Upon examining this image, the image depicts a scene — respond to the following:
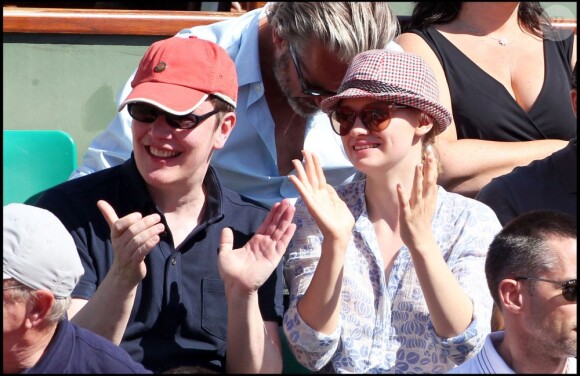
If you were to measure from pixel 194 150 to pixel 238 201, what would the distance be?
213 mm

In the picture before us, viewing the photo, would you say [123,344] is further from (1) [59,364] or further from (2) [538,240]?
(2) [538,240]

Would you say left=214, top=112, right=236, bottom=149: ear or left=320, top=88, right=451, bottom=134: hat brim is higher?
left=320, top=88, right=451, bottom=134: hat brim

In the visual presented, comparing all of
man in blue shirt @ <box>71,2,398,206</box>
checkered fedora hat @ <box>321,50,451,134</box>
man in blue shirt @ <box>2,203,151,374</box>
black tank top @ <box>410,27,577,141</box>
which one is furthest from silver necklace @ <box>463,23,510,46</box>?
man in blue shirt @ <box>2,203,151,374</box>

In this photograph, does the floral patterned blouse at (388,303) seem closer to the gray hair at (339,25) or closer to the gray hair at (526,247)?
the gray hair at (526,247)

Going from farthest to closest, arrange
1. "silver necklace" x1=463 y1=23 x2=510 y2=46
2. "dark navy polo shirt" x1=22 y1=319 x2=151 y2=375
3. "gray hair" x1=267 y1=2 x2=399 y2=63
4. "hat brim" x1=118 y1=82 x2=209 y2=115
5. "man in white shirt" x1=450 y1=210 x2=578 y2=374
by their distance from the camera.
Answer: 1. "silver necklace" x1=463 y1=23 x2=510 y2=46
2. "gray hair" x1=267 y1=2 x2=399 y2=63
3. "hat brim" x1=118 y1=82 x2=209 y2=115
4. "man in white shirt" x1=450 y1=210 x2=578 y2=374
5. "dark navy polo shirt" x1=22 y1=319 x2=151 y2=375

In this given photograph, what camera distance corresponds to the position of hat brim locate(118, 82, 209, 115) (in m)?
2.46

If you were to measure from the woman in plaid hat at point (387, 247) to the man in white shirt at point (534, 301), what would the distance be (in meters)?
0.11

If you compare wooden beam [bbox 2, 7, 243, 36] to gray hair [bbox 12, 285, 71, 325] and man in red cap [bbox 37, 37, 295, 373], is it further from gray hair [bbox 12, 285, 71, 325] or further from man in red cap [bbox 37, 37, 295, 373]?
gray hair [bbox 12, 285, 71, 325]

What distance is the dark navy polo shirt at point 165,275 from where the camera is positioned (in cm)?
242

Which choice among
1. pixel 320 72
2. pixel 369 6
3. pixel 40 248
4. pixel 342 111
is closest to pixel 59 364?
pixel 40 248

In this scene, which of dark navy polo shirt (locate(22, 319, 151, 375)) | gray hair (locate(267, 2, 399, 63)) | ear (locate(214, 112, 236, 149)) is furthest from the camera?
gray hair (locate(267, 2, 399, 63))

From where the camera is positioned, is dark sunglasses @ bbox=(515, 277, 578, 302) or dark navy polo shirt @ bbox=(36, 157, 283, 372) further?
dark navy polo shirt @ bbox=(36, 157, 283, 372)

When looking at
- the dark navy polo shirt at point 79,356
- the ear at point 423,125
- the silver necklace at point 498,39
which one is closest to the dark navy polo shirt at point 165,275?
the dark navy polo shirt at point 79,356

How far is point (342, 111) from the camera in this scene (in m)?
2.58
